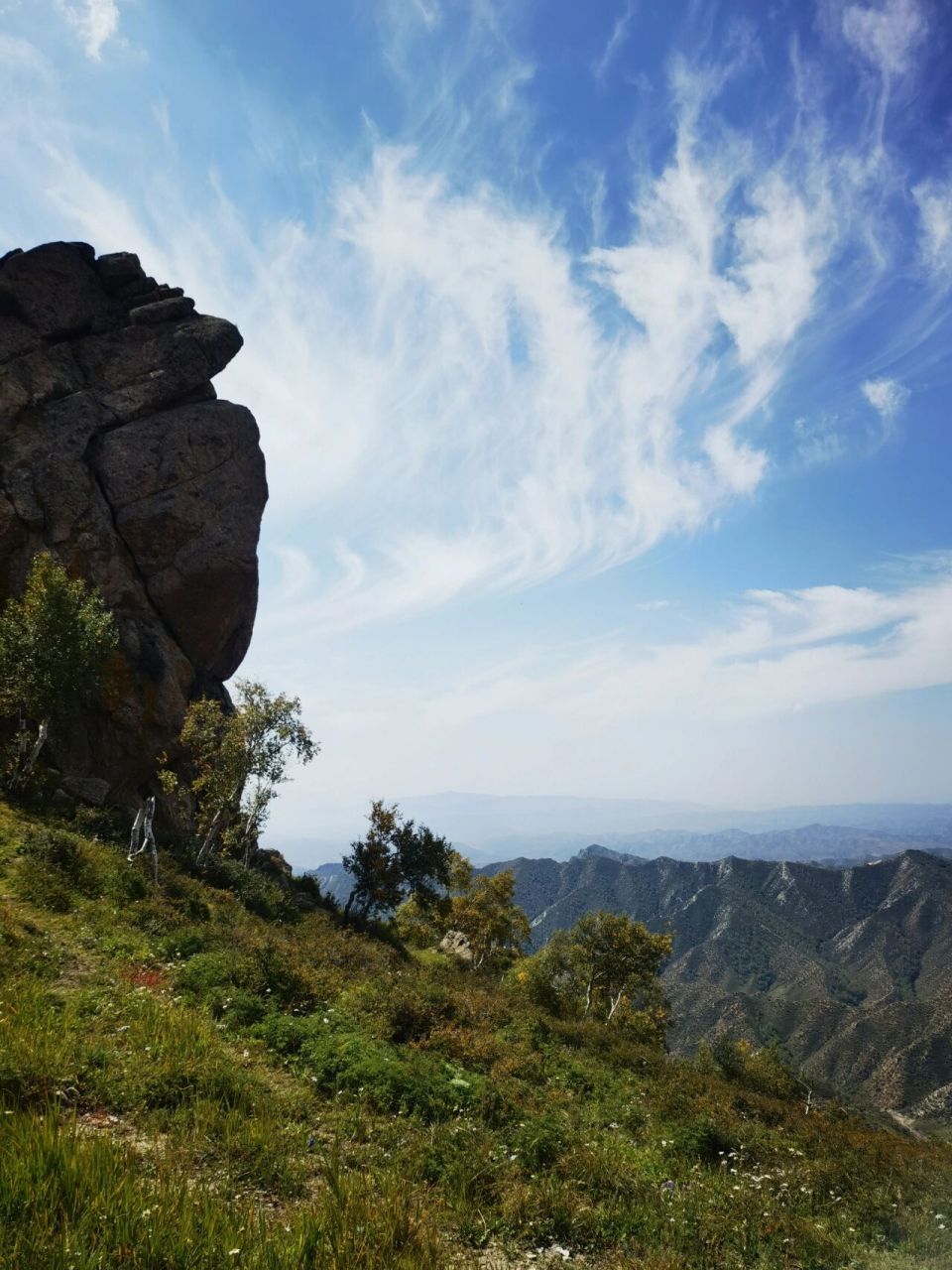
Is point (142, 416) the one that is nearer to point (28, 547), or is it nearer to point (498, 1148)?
point (28, 547)

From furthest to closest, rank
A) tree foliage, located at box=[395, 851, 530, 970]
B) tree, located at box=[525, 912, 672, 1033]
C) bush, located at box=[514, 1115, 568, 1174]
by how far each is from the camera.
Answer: tree foliage, located at box=[395, 851, 530, 970], tree, located at box=[525, 912, 672, 1033], bush, located at box=[514, 1115, 568, 1174]

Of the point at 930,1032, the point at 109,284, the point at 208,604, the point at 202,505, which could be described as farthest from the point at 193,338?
the point at 930,1032

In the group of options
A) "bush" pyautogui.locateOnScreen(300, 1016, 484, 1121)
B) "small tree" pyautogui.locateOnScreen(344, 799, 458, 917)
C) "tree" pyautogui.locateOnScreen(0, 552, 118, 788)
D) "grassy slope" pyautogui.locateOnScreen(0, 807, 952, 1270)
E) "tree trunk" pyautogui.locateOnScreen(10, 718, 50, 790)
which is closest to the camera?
"grassy slope" pyautogui.locateOnScreen(0, 807, 952, 1270)

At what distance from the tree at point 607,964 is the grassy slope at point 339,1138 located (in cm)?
3203

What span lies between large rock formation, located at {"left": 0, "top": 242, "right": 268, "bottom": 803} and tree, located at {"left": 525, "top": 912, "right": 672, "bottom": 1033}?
3409 centimetres

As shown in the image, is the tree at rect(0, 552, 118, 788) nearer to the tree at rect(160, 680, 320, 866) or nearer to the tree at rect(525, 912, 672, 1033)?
the tree at rect(160, 680, 320, 866)

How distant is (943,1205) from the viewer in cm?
1102

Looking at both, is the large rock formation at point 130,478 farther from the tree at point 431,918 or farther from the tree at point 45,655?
the tree at point 431,918

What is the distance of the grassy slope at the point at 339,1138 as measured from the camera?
5.39 m

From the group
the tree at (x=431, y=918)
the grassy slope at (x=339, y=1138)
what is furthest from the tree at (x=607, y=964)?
the grassy slope at (x=339, y=1138)

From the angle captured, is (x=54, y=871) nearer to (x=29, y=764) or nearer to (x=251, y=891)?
(x=29, y=764)

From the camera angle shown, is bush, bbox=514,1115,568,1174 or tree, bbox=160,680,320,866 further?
tree, bbox=160,680,320,866

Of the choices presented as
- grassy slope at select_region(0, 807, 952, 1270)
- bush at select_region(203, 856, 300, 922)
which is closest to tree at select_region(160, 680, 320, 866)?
bush at select_region(203, 856, 300, 922)

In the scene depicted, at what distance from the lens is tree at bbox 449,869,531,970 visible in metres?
52.7
